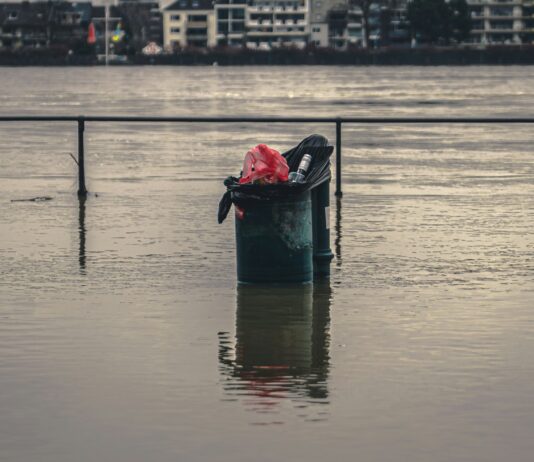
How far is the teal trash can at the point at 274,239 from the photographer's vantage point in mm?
11438

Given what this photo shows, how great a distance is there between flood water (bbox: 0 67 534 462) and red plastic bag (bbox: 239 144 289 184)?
817 mm

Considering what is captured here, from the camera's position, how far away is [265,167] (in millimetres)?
11312

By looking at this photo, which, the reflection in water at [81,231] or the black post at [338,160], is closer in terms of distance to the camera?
the reflection in water at [81,231]

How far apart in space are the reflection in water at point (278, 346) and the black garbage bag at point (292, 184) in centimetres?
68

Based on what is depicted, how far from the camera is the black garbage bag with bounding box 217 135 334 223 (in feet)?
37.2

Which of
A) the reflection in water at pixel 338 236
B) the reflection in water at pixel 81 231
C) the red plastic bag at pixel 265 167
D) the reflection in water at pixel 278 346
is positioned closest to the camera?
the reflection in water at pixel 278 346

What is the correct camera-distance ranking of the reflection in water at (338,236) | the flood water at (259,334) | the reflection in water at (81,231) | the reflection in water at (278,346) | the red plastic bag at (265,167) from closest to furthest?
the flood water at (259,334), the reflection in water at (278,346), the red plastic bag at (265,167), the reflection in water at (81,231), the reflection in water at (338,236)

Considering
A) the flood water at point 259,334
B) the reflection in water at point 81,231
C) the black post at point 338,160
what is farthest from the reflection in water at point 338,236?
the reflection in water at point 81,231

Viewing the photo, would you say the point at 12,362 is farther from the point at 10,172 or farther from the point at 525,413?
the point at 10,172

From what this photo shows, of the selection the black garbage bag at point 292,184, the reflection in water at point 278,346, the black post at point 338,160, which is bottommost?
the reflection in water at point 278,346

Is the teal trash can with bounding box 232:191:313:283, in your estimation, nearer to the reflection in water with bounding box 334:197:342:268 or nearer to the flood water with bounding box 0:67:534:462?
the flood water with bounding box 0:67:534:462

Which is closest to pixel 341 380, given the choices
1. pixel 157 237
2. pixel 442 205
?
pixel 157 237

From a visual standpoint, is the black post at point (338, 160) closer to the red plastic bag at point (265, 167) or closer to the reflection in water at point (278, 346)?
the reflection in water at point (278, 346)

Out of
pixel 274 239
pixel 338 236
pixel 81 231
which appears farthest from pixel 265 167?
pixel 81 231
